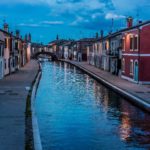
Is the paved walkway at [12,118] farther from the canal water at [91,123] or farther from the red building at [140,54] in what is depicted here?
the red building at [140,54]

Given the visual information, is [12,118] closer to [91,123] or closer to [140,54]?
[91,123]

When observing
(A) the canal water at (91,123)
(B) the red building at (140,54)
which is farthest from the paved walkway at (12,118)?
(B) the red building at (140,54)

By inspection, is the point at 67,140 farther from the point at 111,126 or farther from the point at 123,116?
the point at 123,116

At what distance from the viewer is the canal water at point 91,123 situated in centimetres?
2422

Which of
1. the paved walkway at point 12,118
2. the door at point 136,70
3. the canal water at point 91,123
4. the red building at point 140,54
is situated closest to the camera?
the paved walkway at point 12,118

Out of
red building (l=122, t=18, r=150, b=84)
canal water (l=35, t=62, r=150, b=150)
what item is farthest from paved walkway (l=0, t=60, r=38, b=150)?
red building (l=122, t=18, r=150, b=84)

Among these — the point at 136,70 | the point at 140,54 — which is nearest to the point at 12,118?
the point at 140,54

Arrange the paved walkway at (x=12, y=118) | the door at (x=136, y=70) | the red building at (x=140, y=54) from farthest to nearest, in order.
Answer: the door at (x=136, y=70) < the red building at (x=140, y=54) < the paved walkway at (x=12, y=118)

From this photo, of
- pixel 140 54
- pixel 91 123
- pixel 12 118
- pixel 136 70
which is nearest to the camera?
pixel 12 118

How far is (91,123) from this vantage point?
30.2m

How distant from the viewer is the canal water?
2422 centimetres

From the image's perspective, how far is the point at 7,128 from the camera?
24.3m

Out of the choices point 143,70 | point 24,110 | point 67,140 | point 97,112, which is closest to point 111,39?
point 143,70

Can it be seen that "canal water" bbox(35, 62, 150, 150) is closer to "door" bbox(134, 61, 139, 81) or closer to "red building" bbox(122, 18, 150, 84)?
"red building" bbox(122, 18, 150, 84)
